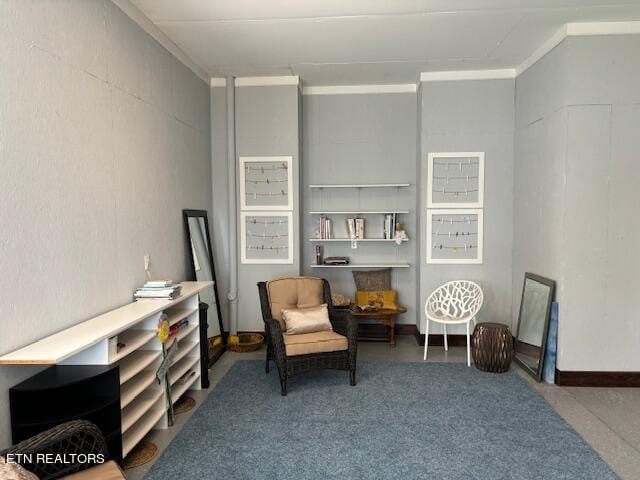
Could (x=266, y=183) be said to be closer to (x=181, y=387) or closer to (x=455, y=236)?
(x=455, y=236)

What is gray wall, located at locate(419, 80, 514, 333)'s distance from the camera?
16.0ft

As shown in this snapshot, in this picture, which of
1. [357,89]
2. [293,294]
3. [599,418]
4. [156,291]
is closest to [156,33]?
[156,291]

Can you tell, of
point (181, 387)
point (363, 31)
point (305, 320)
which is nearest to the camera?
point (181, 387)

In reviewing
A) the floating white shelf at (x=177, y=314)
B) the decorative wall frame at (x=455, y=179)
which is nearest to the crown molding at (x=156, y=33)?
the floating white shelf at (x=177, y=314)

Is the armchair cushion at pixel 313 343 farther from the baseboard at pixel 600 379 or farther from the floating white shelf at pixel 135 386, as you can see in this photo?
the baseboard at pixel 600 379

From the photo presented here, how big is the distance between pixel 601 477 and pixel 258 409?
2.26 m

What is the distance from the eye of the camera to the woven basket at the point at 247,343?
4.77 meters

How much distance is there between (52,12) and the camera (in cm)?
238

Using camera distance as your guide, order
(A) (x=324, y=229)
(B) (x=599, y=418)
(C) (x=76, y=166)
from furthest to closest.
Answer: (A) (x=324, y=229), (B) (x=599, y=418), (C) (x=76, y=166)

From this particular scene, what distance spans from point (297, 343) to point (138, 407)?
136 centimetres

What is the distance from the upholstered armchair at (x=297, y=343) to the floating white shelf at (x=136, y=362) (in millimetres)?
1055

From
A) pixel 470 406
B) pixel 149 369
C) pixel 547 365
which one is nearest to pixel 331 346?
pixel 470 406

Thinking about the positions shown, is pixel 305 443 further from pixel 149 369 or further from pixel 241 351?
pixel 241 351

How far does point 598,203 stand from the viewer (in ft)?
12.2
